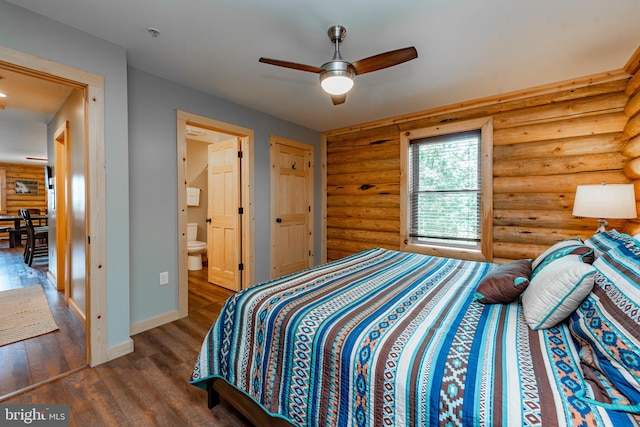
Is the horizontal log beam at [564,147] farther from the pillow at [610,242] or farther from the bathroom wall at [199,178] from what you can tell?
the bathroom wall at [199,178]

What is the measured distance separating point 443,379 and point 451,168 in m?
3.22

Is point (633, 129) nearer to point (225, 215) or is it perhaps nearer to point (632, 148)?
point (632, 148)

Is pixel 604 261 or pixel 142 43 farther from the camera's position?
pixel 142 43

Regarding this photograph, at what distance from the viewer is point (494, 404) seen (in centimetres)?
81

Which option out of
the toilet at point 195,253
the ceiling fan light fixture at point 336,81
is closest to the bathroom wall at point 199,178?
the toilet at point 195,253

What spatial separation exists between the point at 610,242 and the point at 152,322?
3.58 meters

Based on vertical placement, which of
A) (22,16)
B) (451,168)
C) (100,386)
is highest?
(22,16)

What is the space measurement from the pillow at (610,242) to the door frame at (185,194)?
130 inches

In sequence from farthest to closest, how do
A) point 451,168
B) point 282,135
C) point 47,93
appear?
point 282,135, point 451,168, point 47,93

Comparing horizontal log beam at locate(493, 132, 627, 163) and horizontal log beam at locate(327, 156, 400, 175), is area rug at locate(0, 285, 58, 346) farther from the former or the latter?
horizontal log beam at locate(493, 132, 627, 163)

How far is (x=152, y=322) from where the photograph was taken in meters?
2.72

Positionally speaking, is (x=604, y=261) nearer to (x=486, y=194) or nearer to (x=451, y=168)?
(x=486, y=194)

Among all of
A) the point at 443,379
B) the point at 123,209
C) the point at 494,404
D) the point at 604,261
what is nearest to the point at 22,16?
the point at 123,209

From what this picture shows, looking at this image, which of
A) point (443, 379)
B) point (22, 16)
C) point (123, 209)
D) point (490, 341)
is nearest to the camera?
point (443, 379)
